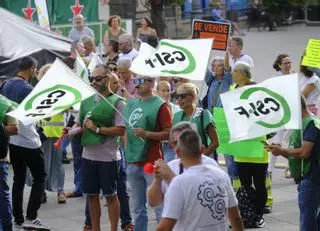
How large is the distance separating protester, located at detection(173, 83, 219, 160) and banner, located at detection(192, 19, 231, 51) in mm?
3099

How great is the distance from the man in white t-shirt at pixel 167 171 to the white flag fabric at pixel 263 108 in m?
1.07

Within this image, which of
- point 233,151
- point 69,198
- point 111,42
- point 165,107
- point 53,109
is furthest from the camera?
point 111,42

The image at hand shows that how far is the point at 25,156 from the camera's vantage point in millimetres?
10141

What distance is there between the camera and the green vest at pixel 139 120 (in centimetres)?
896

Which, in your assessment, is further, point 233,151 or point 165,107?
point 233,151

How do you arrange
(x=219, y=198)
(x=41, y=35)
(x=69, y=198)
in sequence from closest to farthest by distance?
(x=219, y=198) < (x=69, y=198) < (x=41, y=35)

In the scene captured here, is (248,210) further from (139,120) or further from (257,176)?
(139,120)

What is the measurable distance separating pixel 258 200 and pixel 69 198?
2.80 metres

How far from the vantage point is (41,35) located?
15.7m

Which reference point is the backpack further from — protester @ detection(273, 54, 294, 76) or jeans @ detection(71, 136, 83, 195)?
protester @ detection(273, 54, 294, 76)

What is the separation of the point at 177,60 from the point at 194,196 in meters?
3.69

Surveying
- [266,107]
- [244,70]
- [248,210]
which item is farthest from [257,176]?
[266,107]

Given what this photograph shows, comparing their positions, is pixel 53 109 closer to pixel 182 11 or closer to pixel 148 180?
pixel 148 180

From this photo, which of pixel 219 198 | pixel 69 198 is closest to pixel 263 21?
pixel 69 198
